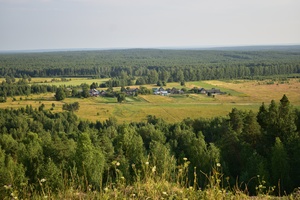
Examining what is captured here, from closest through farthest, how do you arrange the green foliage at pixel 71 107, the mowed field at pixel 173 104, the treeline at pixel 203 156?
the treeline at pixel 203 156
the mowed field at pixel 173 104
the green foliage at pixel 71 107

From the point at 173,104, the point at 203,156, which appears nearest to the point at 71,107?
the point at 173,104

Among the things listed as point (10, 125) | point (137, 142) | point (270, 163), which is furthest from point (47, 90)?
point (270, 163)

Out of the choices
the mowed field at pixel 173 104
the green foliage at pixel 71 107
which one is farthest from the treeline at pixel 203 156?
the green foliage at pixel 71 107

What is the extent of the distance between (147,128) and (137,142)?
13.4m

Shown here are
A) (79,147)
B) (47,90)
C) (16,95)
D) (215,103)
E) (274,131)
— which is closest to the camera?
(79,147)

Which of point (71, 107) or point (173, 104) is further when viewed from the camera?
point (173, 104)

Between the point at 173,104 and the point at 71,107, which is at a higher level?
the point at 71,107

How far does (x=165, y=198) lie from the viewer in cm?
571

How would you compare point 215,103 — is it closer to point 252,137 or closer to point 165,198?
point 252,137

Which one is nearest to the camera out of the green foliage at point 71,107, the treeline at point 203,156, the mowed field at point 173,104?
the treeline at point 203,156

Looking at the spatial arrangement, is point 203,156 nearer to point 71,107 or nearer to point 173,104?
point 71,107

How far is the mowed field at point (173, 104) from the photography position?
2699 inches

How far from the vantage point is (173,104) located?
82.4 m

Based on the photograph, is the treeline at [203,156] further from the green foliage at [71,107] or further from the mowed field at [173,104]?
the green foliage at [71,107]
